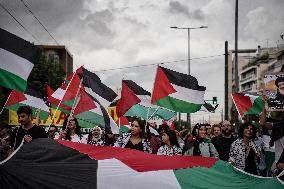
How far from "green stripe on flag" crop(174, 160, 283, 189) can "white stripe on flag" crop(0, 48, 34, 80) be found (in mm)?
2480

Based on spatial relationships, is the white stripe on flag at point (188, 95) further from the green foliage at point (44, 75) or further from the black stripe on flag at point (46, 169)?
the green foliage at point (44, 75)

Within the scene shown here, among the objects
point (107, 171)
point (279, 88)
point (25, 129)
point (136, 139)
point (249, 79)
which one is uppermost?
point (249, 79)

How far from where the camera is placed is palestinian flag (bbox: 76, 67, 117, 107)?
956 cm

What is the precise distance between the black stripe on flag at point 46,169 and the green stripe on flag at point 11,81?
1.62 metres

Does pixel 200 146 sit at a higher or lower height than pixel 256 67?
lower

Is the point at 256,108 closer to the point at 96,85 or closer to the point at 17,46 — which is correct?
the point at 96,85

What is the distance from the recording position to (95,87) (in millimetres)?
9672

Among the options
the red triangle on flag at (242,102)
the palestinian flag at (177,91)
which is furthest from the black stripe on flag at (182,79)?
the red triangle on flag at (242,102)

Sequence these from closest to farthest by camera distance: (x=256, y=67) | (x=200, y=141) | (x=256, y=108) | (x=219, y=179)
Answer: (x=219, y=179) → (x=200, y=141) → (x=256, y=108) → (x=256, y=67)

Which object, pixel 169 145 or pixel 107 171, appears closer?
pixel 107 171

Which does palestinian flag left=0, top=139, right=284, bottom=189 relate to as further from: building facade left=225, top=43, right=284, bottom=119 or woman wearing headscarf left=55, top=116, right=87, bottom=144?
building facade left=225, top=43, right=284, bottom=119

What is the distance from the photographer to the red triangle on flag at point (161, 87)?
10.1 m

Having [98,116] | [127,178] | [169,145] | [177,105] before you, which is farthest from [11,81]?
[177,105]

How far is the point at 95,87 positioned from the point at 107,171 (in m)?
5.58
